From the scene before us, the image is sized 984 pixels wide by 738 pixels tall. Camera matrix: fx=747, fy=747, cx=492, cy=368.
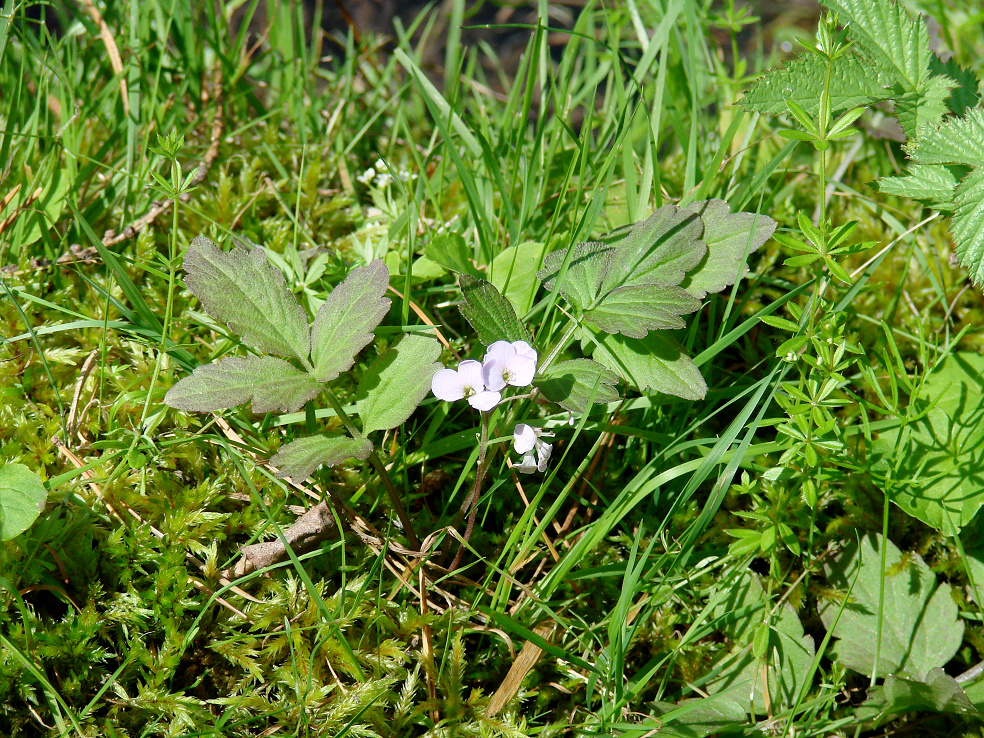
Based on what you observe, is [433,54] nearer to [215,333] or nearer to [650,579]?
[215,333]

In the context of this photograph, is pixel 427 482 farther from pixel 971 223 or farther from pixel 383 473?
pixel 971 223

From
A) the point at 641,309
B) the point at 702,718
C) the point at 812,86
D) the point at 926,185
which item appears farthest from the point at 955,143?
the point at 702,718

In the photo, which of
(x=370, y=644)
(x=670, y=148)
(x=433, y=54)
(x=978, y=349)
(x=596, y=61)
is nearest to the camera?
(x=370, y=644)

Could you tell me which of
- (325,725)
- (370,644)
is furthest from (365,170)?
(325,725)

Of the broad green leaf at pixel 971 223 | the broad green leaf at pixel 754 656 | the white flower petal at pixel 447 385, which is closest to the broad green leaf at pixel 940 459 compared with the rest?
the broad green leaf at pixel 971 223

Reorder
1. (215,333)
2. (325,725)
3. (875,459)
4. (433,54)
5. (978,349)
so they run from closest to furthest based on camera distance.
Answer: (325,725) → (875,459) → (215,333) → (978,349) → (433,54)

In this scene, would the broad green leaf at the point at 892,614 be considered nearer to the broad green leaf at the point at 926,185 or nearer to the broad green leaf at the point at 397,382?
the broad green leaf at the point at 926,185

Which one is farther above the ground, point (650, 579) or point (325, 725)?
point (650, 579)
